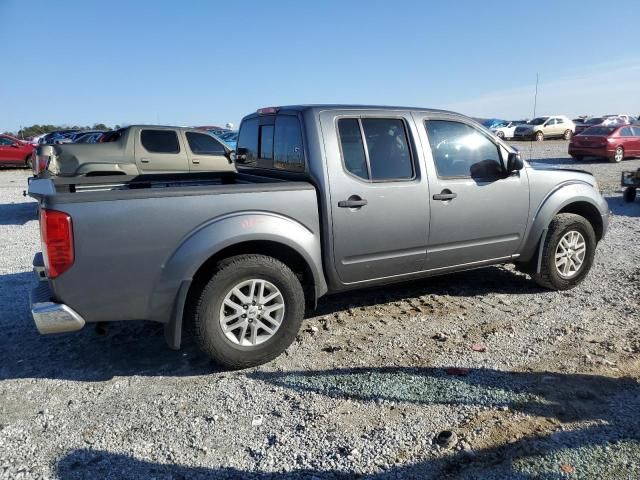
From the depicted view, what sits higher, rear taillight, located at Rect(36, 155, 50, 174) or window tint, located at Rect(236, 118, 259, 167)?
window tint, located at Rect(236, 118, 259, 167)

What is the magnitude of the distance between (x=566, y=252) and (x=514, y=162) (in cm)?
128

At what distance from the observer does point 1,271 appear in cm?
619

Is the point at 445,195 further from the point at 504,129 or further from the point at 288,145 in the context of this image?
the point at 504,129

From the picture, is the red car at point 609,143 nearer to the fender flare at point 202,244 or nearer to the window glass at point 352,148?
the window glass at point 352,148

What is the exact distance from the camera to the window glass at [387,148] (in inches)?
169

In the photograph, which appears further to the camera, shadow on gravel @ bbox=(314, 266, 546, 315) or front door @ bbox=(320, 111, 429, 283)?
shadow on gravel @ bbox=(314, 266, 546, 315)

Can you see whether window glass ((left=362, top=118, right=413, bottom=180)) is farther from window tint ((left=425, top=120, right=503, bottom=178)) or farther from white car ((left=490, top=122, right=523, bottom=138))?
white car ((left=490, top=122, right=523, bottom=138))

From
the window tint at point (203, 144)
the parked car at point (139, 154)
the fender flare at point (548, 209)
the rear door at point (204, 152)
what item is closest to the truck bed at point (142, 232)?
the fender flare at point (548, 209)

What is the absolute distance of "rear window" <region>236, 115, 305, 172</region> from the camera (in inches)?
169

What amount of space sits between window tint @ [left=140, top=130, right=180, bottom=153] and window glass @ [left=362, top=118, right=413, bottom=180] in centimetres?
696

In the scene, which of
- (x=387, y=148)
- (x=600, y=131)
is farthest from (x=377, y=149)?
(x=600, y=131)

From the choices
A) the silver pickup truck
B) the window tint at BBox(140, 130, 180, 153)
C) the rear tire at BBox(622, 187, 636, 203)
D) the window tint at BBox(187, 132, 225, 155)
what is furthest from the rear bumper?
the rear tire at BBox(622, 187, 636, 203)

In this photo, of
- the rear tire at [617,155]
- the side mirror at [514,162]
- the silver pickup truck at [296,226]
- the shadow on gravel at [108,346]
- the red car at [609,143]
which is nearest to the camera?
the silver pickup truck at [296,226]

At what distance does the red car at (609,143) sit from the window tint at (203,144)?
53.1 ft
